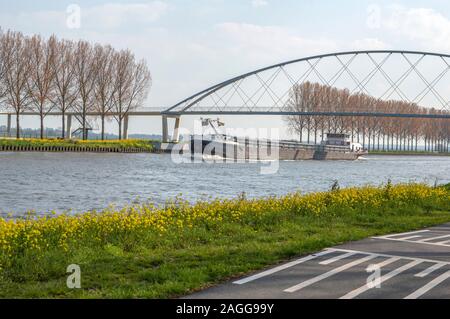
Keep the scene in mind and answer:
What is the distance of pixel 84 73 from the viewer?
73.9m

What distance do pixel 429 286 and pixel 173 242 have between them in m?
5.52

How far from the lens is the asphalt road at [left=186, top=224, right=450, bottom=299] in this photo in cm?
842

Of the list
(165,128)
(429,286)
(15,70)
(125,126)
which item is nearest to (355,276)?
(429,286)

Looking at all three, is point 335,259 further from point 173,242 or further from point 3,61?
point 3,61

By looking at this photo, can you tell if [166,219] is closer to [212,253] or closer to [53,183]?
[212,253]

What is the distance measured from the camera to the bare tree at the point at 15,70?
6575 cm

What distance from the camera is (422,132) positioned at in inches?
6580

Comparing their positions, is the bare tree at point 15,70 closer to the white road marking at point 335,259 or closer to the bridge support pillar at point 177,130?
the bridge support pillar at point 177,130

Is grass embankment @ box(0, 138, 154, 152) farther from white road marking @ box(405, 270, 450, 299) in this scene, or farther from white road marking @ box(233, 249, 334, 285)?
white road marking @ box(405, 270, 450, 299)

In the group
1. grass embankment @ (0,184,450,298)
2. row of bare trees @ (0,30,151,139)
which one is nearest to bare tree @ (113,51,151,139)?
row of bare trees @ (0,30,151,139)

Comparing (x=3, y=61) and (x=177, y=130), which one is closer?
(x=3, y=61)

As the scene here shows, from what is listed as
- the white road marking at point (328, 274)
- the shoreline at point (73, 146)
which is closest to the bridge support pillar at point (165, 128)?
the shoreline at point (73, 146)

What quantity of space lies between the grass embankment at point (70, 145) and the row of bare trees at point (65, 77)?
2679 mm
